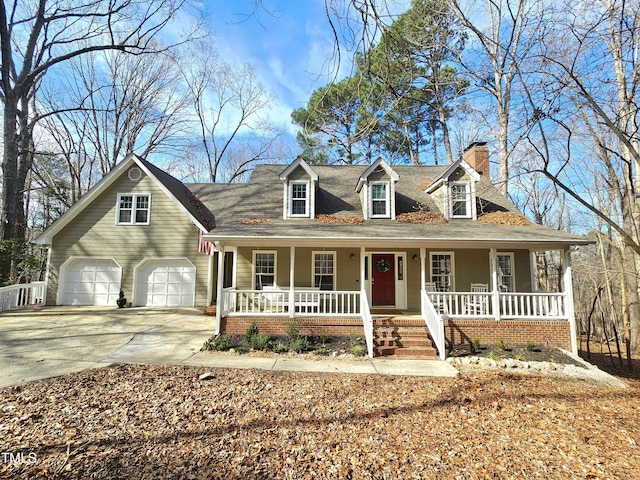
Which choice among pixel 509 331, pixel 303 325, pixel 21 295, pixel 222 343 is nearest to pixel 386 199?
pixel 303 325

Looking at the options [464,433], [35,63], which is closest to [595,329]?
[464,433]

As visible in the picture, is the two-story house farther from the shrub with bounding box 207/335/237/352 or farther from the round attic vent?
the shrub with bounding box 207/335/237/352

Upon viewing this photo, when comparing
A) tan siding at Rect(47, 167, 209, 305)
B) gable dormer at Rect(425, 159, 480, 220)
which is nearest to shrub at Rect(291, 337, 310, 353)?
tan siding at Rect(47, 167, 209, 305)

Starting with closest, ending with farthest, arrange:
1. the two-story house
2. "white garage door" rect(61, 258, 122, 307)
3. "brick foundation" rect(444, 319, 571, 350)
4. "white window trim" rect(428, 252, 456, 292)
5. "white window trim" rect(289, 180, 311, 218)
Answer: "brick foundation" rect(444, 319, 571, 350)
the two-story house
"white window trim" rect(428, 252, 456, 292)
"white window trim" rect(289, 180, 311, 218)
"white garage door" rect(61, 258, 122, 307)

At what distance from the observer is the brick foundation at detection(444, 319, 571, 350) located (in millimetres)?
9047

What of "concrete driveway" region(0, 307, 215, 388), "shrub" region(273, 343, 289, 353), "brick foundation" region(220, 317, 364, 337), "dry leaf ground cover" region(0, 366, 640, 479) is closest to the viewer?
"dry leaf ground cover" region(0, 366, 640, 479)

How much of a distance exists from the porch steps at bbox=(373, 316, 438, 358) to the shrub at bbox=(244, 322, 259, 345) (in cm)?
341

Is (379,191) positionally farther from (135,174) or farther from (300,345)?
(135,174)

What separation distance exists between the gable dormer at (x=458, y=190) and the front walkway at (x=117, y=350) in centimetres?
605

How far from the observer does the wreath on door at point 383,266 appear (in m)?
11.5

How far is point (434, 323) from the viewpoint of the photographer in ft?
28.3

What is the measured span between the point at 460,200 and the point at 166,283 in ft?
40.5

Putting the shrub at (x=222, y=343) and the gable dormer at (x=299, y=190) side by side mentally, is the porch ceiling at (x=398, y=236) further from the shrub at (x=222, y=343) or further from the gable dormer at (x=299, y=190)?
the shrub at (x=222, y=343)

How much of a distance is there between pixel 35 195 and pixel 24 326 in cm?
2263
